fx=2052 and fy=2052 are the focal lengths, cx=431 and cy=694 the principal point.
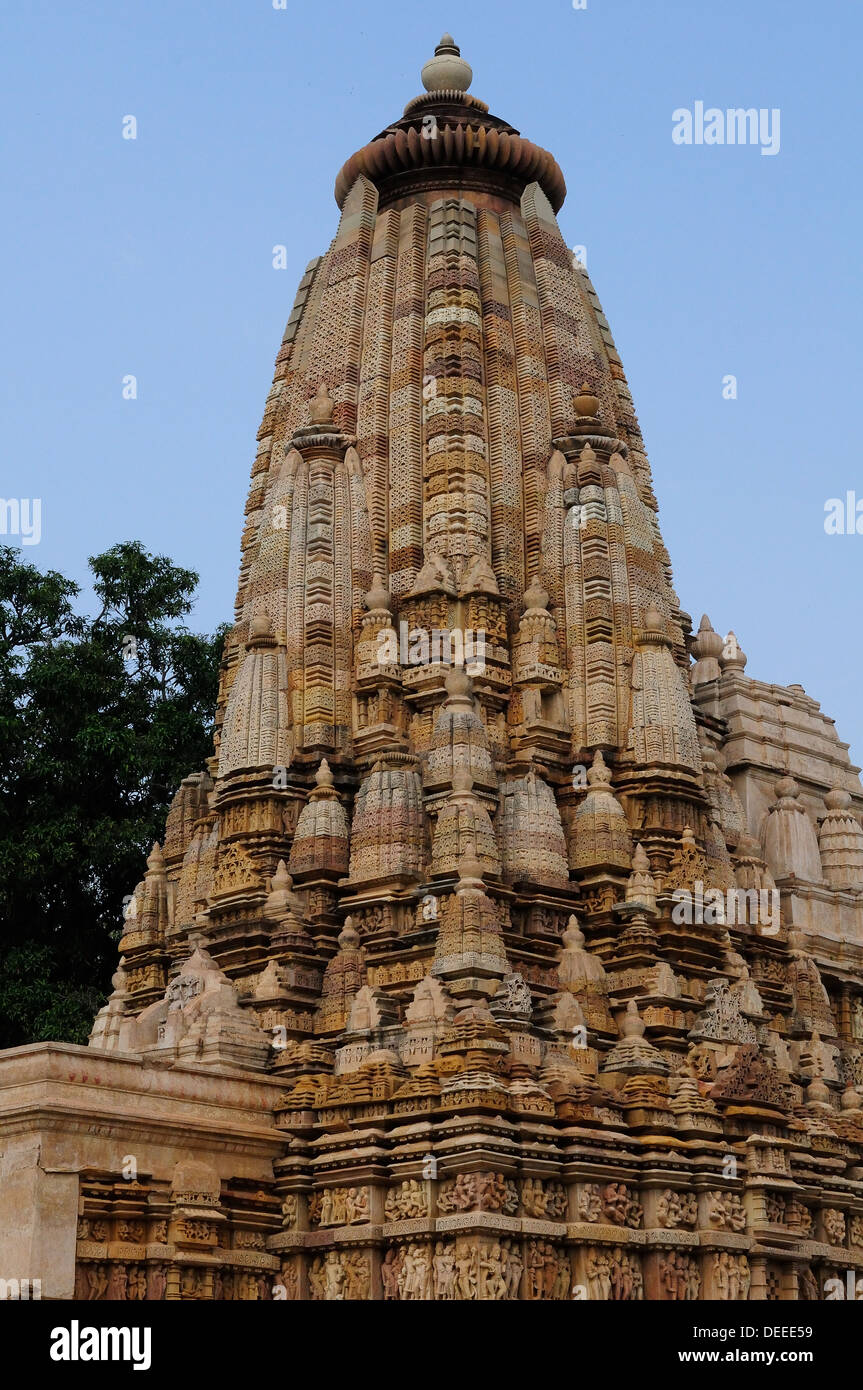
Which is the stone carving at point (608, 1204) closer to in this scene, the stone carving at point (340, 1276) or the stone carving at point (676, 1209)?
the stone carving at point (676, 1209)

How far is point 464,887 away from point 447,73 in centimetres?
1481

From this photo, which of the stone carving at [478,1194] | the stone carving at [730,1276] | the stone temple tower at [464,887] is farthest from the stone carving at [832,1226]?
the stone carving at [478,1194]

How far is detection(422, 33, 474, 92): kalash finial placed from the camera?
32.1 metres

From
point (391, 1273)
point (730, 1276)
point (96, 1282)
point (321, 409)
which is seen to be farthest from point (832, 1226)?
point (321, 409)

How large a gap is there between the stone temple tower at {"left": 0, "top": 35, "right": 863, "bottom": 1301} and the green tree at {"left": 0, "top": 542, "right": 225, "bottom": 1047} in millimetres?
5605

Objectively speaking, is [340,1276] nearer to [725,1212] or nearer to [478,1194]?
[478,1194]

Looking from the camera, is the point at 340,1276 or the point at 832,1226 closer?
the point at 340,1276

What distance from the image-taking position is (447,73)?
105ft

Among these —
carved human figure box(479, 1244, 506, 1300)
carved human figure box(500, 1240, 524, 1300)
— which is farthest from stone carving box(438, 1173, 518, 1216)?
carved human figure box(479, 1244, 506, 1300)

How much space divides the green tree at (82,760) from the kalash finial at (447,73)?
36.2ft

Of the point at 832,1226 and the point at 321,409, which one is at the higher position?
the point at 321,409
